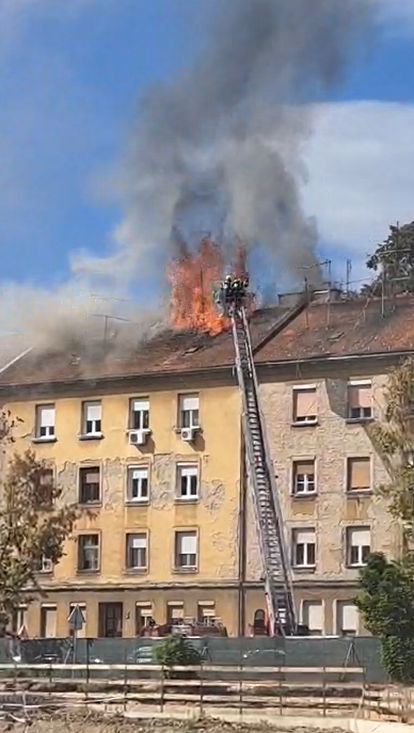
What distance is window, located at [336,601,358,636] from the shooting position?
229 ft

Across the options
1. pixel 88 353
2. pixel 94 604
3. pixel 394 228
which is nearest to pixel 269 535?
pixel 94 604

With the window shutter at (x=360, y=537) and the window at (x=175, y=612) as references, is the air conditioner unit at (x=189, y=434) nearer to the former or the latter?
the window at (x=175, y=612)

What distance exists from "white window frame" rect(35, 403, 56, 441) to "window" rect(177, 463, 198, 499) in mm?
7593

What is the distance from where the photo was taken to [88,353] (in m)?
81.2

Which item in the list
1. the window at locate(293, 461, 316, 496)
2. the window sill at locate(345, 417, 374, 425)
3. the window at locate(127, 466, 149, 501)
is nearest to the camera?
the window sill at locate(345, 417, 374, 425)

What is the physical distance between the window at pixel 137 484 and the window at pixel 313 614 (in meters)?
10.1

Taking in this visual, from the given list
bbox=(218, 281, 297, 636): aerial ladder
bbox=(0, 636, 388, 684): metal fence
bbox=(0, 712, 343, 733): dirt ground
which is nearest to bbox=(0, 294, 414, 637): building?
bbox=(218, 281, 297, 636): aerial ladder

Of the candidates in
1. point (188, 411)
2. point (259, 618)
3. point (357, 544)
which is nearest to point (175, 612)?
point (259, 618)

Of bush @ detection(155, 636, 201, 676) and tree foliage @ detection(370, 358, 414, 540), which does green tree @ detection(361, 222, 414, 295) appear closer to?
tree foliage @ detection(370, 358, 414, 540)

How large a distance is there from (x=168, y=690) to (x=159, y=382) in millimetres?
27493

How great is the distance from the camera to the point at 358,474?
7206 centimetres

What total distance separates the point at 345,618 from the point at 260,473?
7.26 m

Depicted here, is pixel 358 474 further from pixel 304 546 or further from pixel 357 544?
pixel 304 546

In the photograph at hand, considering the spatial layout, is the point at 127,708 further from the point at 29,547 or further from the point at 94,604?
the point at 94,604
